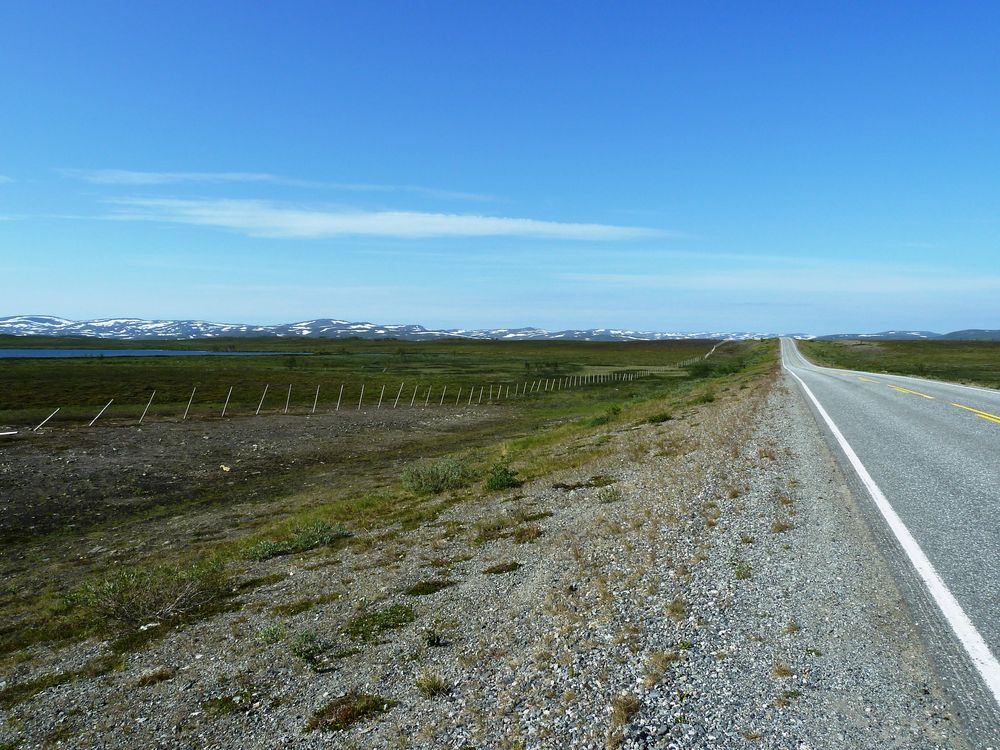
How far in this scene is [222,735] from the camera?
6.10 metres

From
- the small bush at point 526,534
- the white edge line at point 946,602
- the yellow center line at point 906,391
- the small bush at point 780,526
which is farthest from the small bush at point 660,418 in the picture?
the small bush at point 780,526

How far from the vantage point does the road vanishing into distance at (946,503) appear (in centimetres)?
514

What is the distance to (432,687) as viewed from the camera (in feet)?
19.5

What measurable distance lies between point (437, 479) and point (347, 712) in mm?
12864

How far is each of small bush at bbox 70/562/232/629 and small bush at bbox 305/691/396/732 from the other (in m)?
4.89

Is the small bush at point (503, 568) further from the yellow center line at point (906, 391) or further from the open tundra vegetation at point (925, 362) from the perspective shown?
the open tundra vegetation at point (925, 362)

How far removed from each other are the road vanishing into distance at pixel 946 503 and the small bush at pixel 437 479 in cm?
1068

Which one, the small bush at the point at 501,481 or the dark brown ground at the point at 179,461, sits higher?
the small bush at the point at 501,481

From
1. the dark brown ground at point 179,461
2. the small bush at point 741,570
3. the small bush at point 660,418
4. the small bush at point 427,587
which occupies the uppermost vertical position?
A: the small bush at point 741,570

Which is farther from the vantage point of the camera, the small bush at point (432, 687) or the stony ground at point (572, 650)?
the small bush at point (432, 687)

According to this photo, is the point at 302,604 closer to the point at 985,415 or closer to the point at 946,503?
the point at 946,503

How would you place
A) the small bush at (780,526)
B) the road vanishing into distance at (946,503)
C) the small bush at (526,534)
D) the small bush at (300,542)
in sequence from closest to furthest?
the road vanishing into distance at (946,503) → the small bush at (780,526) → the small bush at (526,534) → the small bush at (300,542)

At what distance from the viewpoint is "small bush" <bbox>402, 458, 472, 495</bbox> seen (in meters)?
18.5

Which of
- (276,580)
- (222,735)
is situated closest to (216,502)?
(276,580)
